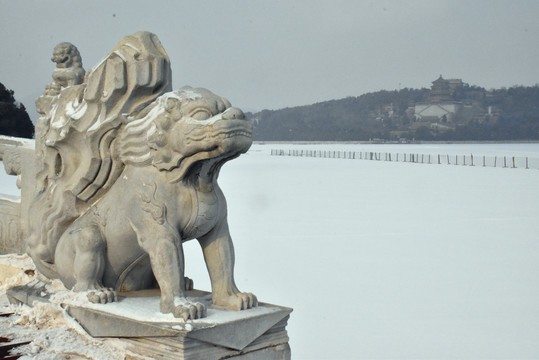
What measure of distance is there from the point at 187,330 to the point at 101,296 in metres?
0.60

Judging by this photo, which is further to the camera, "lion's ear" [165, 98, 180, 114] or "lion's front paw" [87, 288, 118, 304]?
"lion's front paw" [87, 288, 118, 304]

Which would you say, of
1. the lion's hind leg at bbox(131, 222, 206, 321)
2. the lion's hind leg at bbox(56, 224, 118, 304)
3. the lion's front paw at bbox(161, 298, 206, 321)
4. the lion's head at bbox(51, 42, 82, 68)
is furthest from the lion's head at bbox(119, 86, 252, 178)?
the lion's head at bbox(51, 42, 82, 68)

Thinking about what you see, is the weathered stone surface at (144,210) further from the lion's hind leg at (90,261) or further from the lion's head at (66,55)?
the lion's head at (66,55)

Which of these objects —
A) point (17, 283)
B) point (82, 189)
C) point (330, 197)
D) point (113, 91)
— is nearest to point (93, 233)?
point (82, 189)

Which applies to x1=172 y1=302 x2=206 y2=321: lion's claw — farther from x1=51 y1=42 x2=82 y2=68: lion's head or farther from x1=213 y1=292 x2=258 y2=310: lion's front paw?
x1=51 y1=42 x2=82 y2=68: lion's head

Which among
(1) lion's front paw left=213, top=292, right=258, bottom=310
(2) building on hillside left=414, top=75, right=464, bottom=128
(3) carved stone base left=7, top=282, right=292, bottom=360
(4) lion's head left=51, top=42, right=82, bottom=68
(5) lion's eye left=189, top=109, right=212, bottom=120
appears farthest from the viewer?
(2) building on hillside left=414, top=75, right=464, bottom=128

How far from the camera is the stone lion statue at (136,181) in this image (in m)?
2.86

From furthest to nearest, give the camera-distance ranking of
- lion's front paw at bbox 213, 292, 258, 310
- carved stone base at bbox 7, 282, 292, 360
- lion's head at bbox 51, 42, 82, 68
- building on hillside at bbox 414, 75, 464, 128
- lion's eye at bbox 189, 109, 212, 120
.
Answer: building on hillside at bbox 414, 75, 464, 128 < lion's head at bbox 51, 42, 82, 68 < lion's front paw at bbox 213, 292, 258, 310 < lion's eye at bbox 189, 109, 212, 120 < carved stone base at bbox 7, 282, 292, 360

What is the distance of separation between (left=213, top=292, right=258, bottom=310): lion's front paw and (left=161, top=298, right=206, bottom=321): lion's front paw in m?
0.19

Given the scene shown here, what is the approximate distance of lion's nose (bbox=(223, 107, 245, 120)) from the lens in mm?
2756

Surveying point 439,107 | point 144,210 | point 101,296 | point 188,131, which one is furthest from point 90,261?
point 439,107

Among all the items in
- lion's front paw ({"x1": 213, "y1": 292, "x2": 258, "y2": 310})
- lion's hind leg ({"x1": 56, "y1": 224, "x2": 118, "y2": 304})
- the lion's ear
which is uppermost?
the lion's ear

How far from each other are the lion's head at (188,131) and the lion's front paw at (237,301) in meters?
0.60

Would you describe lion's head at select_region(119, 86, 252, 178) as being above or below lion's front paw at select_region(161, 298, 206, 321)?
above
